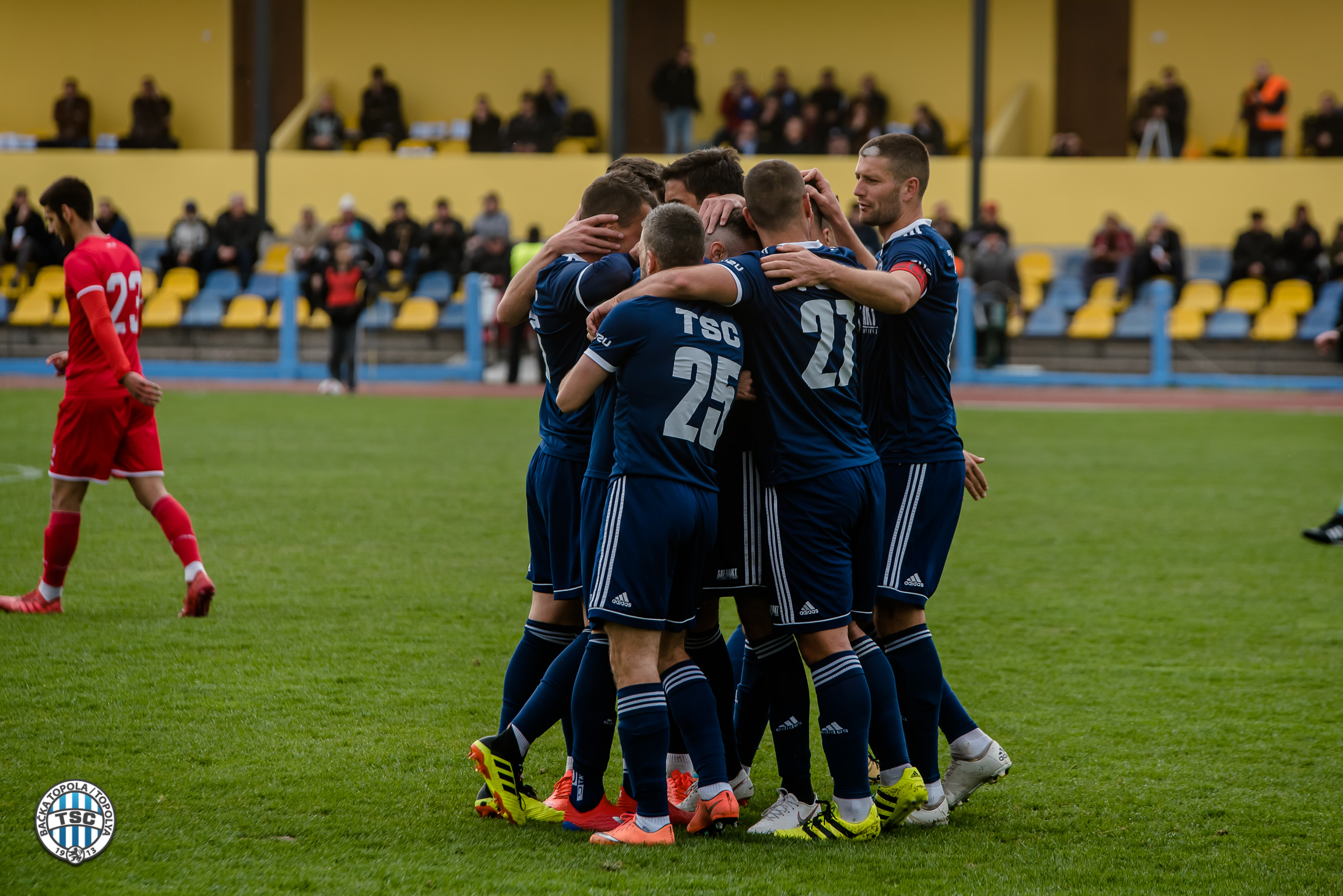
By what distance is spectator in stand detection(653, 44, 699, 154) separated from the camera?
24.5 meters

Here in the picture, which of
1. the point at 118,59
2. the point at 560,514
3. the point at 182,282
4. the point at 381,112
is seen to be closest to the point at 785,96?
the point at 381,112

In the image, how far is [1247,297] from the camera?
21641 mm

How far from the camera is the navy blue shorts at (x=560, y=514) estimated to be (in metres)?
4.16

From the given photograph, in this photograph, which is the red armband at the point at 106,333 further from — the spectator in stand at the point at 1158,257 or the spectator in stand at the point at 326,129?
the spectator in stand at the point at 326,129

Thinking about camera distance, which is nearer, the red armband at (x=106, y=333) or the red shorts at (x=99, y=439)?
the red armband at (x=106, y=333)

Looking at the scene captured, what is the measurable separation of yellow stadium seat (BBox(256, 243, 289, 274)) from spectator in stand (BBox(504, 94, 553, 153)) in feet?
14.4

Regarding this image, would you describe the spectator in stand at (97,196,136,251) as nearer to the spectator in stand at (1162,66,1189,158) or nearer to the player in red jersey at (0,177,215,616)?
the player in red jersey at (0,177,215,616)

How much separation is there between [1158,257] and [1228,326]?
1462 millimetres

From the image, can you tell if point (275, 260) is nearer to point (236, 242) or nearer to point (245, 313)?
point (236, 242)

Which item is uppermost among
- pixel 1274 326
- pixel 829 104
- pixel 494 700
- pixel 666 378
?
pixel 829 104

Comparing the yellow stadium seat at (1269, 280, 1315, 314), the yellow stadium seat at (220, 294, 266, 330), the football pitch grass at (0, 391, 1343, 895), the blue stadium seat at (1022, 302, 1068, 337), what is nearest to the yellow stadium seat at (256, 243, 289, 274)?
the yellow stadium seat at (220, 294, 266, 330)

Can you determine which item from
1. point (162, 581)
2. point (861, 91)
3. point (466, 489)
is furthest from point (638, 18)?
point (162, 581)

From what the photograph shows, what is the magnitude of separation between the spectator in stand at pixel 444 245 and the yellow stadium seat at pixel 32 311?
5991 millimetres

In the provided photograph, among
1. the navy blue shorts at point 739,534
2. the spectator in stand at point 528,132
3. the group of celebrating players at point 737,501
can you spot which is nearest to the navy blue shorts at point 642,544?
the group of celebrating players at point 737,501
